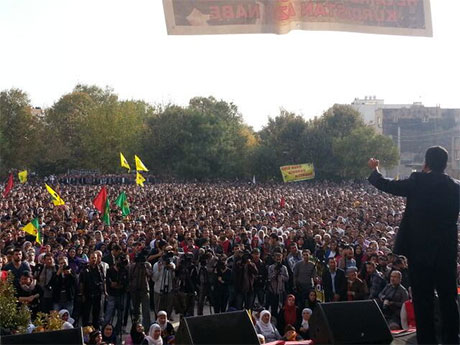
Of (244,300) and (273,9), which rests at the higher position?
(273,9)

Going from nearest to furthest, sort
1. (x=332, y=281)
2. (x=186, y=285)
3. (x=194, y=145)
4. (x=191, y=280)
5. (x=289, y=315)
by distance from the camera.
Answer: (x=289, y=315)
(x=332, y=281)
(x=186, y=285)
(x=191, y=280)
(x=194, y=145)

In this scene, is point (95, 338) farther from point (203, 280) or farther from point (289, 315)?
point (203, 280)

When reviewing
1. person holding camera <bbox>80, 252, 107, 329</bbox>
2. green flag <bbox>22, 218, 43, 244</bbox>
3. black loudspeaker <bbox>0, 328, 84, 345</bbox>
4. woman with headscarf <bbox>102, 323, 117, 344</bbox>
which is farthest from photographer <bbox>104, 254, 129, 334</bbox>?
black loudspeaker <bbox>0, 328, 84, 345</bbox>

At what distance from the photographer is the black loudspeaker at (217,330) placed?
13.8 ft

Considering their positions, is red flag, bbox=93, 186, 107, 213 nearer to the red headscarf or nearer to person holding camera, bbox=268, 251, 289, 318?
person holding camera, bbox=268, 251, 289, 318

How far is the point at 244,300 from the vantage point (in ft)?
38.8

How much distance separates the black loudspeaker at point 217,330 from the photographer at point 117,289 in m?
7.02

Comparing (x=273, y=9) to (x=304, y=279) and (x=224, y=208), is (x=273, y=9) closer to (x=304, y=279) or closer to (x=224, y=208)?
(x=304, y=279)

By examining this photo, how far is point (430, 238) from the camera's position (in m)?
4.18

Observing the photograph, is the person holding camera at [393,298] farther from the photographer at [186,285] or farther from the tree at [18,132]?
the tree at [18,132]

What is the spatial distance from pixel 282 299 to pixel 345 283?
5.50 feet

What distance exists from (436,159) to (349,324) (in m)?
1.23

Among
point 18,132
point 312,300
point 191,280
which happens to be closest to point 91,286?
point 191,280

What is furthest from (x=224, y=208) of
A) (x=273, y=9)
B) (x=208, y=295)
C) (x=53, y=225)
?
(x=273, y=9)
